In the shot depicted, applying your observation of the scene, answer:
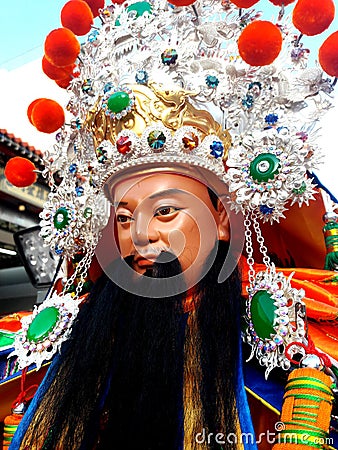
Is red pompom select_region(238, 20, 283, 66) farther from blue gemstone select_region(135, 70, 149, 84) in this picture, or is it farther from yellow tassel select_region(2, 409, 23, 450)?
yellow tassel select_region(2, 409, 23, 450)

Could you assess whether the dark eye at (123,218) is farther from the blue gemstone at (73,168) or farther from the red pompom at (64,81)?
the red pompom at (64,81)

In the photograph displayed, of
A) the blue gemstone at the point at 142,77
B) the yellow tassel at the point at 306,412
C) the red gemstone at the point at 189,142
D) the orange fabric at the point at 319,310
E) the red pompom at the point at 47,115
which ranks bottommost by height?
the yellow tassel at the point at 306,412

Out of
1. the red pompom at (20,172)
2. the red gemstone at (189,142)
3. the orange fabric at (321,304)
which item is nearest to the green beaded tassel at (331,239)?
the orange fabric at (321,304)

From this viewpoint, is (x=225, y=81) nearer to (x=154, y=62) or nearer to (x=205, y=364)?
(x=154, y=62)

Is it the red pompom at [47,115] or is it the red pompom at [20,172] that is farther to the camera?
the red pompom at [20,172]

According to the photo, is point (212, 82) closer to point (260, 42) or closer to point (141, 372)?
point (260, 42)

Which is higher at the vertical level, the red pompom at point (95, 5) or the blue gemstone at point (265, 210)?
the red pompom at point (95, 5)

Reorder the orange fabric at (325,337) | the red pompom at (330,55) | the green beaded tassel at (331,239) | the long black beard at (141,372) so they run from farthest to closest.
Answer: the green beaded tassel at (331,239)
the red pompom at (330,55)
the orange fabric at (325,337)
the long black beard at (141,372)

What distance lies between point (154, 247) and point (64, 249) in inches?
20.5

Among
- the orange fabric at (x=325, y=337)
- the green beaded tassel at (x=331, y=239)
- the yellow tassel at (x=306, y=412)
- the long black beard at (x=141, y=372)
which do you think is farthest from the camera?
the green beaded tassel at (x=331, y=239)

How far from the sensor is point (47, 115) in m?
1.96

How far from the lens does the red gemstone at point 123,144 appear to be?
1697 millimetres

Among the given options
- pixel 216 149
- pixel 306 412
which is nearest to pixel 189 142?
pixel 216 149

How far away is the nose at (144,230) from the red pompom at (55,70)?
81cm
